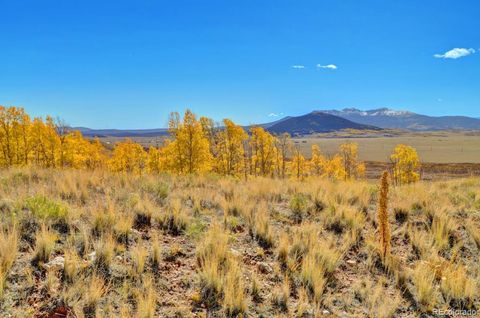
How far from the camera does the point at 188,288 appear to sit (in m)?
4.66

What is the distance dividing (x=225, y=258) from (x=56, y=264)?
95.5 inches

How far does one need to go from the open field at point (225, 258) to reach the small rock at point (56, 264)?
30mm

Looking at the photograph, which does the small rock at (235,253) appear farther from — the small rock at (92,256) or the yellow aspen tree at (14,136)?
the yellow aspen tree at (14,136)

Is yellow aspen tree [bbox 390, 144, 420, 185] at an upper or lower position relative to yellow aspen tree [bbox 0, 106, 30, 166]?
lower

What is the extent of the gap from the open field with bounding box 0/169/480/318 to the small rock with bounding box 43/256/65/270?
3 cm

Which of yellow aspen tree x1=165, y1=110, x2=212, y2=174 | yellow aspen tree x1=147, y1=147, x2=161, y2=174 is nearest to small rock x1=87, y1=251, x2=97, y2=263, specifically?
yellow aspen tree x1=165, y1=110, x2=212, y2=174

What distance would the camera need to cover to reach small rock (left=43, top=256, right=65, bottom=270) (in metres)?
4.49

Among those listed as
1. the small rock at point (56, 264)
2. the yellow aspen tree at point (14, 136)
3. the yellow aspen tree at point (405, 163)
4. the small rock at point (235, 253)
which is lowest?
the yellow aspen tree at point (405, 163)

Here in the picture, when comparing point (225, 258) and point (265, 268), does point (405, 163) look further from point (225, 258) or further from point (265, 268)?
point (225, 258)

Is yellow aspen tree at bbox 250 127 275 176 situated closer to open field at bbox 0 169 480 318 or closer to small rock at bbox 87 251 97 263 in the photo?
open field at bbox 0 169 480 318

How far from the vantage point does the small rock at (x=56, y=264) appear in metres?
4.49

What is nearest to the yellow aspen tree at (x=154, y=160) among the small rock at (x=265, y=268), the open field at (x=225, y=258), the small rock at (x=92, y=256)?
the open field at (x=225, y=258)

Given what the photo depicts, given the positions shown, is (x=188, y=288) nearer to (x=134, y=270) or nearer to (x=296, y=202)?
(x=134, y=270)

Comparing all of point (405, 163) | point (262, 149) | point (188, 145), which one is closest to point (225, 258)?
point (188, 145)
